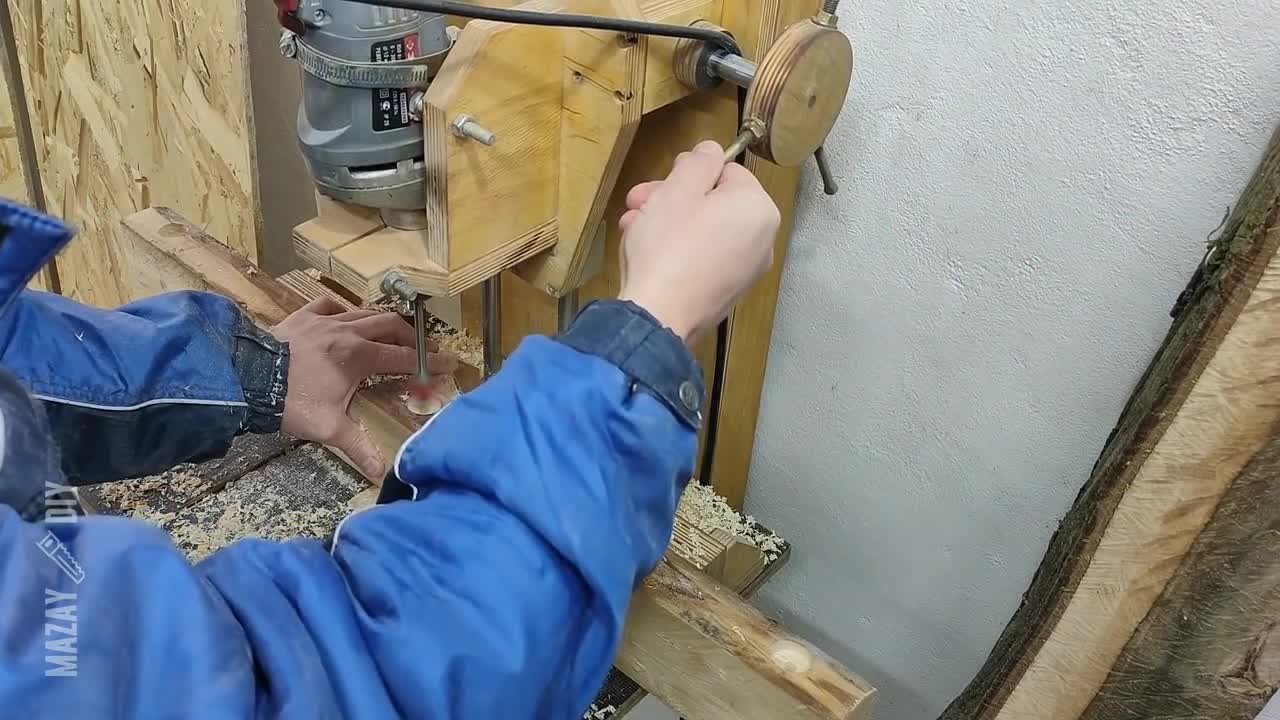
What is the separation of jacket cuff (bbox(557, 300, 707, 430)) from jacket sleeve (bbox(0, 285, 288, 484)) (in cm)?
42

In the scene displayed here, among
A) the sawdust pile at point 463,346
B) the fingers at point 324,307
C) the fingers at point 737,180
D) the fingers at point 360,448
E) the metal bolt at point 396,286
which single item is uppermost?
the fingers at point 737,180

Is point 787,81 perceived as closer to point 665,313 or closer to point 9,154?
point 665,313

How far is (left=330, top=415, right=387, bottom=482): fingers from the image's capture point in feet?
3.22

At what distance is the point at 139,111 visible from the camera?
140 cm

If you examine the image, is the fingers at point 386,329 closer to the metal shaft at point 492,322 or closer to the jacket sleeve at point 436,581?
the metal shaft at point 492,322

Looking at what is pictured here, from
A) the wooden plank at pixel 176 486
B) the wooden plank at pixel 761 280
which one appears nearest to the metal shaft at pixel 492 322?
the wooden plank at pixel 761 280

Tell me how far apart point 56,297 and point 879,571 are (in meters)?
0.90

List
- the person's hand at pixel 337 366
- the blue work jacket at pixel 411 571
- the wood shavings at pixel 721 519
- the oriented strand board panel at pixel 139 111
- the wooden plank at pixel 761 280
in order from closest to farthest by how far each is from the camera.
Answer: the blue work jacket at pixel 411 571
the wooden plank at pixel 761 280
the person's hand at pixel 337 366
the wood shavings at pixel 721 519
the oriented strand board panel at pixel 139 111

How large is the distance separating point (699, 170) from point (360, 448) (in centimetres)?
48

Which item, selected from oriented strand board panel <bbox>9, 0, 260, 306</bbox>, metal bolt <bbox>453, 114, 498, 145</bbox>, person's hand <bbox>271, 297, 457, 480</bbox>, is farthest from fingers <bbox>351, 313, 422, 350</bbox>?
oriented strand board panel <bbox>9, 0, 260, 306</bbox>

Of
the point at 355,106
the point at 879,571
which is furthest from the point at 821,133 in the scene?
the point at 879,571

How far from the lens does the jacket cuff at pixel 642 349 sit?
0.58 m

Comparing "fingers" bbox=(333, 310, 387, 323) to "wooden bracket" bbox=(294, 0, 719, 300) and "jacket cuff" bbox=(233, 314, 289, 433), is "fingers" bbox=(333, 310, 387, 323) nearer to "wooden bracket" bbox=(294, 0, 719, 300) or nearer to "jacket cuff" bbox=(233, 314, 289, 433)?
"jacket cuff" bbox=(233, 314, 289, 433)

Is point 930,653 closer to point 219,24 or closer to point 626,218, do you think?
point 626,218
